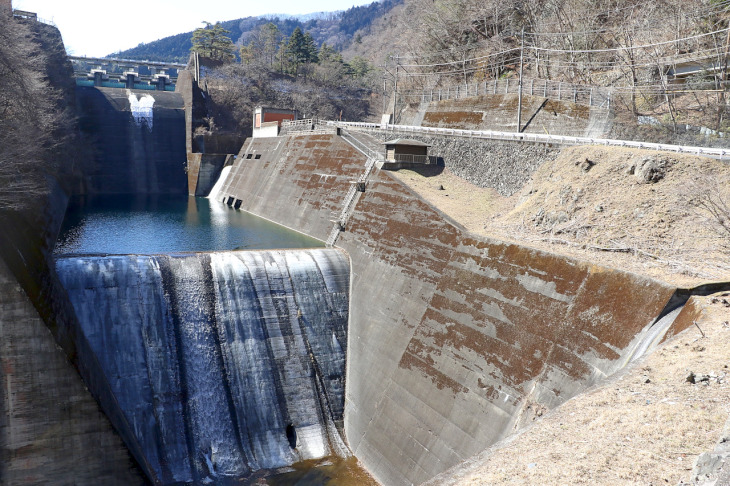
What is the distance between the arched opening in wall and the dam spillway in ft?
0.12

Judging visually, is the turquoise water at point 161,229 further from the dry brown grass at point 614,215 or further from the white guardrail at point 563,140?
the dry brown grass at point 614,215

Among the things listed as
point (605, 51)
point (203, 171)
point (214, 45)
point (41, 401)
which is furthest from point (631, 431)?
point (214, 45)

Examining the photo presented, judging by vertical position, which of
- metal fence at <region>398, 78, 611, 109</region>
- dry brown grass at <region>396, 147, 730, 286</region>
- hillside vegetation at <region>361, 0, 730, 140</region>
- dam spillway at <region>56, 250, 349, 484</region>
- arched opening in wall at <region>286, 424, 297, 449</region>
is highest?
hillside vegetation at <region>361, 0, 730, 140</region>

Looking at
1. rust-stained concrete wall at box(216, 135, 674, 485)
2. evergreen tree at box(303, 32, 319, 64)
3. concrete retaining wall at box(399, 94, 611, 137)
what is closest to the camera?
rust-stained concrete wall at box(216, 135, 674, 485)

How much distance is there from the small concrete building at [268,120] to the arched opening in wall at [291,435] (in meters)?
30.8

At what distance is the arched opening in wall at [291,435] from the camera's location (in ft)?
58.1

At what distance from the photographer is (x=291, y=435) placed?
17922mm

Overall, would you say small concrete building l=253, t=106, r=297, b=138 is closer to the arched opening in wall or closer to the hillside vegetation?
the hillside vegetation

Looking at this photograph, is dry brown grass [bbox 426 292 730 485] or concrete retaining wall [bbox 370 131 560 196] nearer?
dry brown grass [bbox 426 292 730 485]

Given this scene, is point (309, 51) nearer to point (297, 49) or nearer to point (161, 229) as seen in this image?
point (297, 49)

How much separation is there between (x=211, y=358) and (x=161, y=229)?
51.8 ft

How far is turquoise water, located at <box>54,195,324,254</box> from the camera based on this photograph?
2648 cm

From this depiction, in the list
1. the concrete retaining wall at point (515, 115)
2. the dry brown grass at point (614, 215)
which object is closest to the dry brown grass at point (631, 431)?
the dry brown grass at point (614, 215)

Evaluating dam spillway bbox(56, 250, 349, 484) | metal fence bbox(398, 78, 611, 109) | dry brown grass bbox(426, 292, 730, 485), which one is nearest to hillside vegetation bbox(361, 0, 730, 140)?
metal fence bbox(398, 78, 611, 109)
